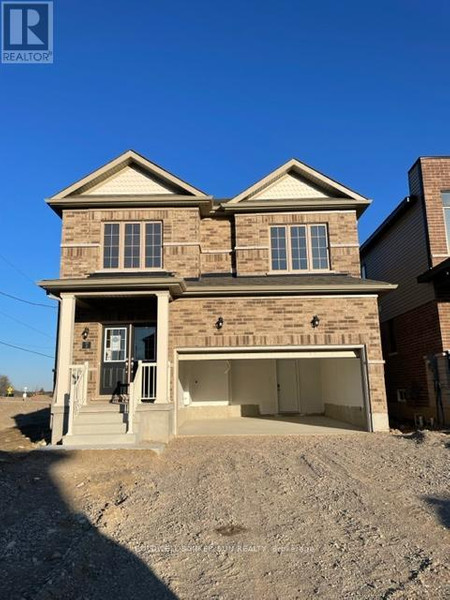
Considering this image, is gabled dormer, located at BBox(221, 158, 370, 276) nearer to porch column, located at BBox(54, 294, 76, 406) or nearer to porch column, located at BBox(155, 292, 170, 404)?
porch column, located at BBox(155, 292, 170, 404)

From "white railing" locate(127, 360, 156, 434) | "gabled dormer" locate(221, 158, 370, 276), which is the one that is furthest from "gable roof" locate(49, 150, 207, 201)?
"white railing" locate(127, 360, 156, 434)

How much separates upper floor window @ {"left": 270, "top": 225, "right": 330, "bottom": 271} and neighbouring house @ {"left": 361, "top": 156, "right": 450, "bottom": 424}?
9.83ft

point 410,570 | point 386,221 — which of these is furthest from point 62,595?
point 386,221

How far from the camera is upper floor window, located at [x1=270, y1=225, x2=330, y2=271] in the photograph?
13.2m

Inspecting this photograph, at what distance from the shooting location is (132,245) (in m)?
12.9

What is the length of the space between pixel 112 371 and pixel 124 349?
65 cm

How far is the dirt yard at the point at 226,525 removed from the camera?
3.54 meters

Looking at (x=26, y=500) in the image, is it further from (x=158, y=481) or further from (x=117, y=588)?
(x=117, y=588)

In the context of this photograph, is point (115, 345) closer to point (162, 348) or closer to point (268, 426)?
point (162, 348)

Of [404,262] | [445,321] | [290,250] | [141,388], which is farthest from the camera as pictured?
[404,262]

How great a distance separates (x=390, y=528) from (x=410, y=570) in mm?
1010

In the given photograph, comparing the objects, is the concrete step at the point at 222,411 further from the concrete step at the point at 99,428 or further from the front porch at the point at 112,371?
the concrete step at the point at 99,428

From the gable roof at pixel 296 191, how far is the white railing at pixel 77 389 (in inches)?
250

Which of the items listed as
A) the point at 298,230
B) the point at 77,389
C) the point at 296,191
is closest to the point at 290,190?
the point at 296,191
